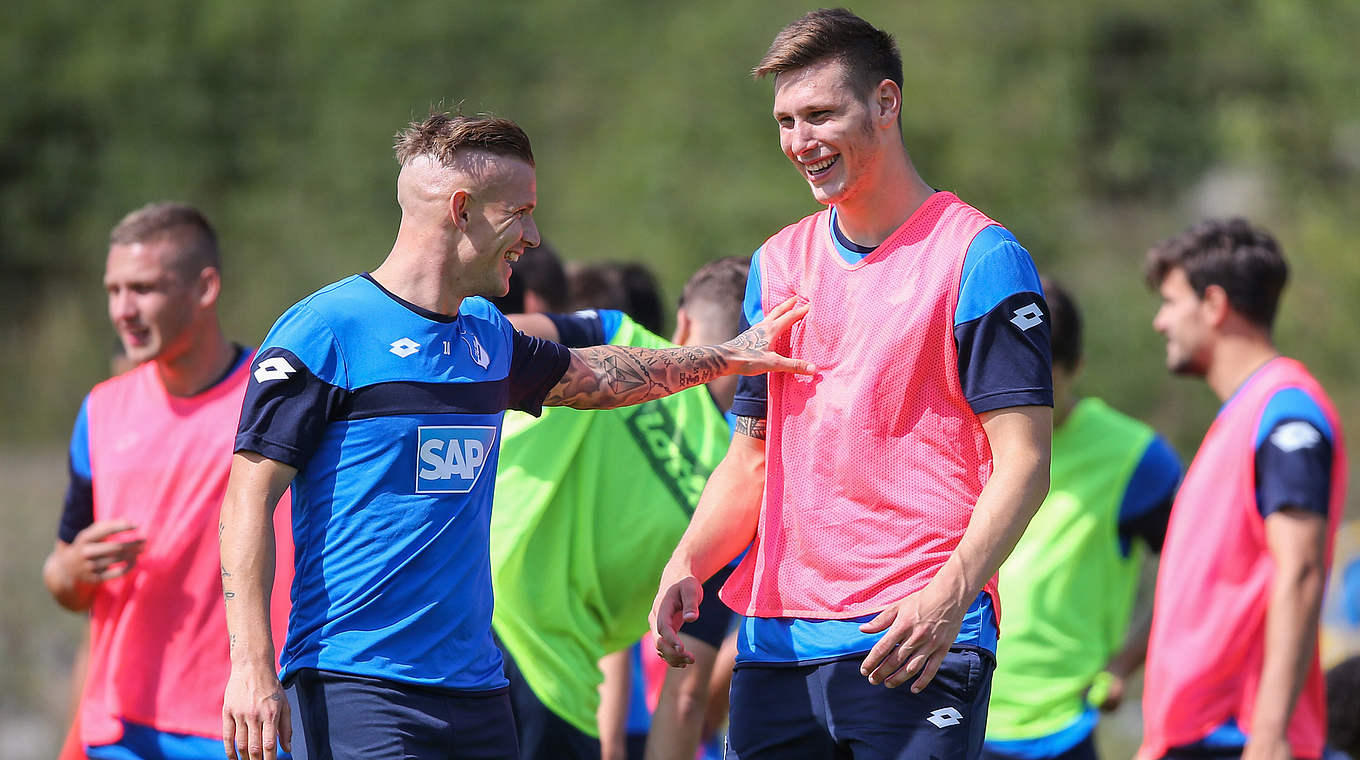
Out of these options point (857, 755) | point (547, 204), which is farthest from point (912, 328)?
point (547, 204)

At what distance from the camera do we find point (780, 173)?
22750mm

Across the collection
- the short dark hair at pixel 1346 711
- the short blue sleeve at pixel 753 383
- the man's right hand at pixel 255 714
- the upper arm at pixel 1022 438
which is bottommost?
the short dark hair at pixel 1346 711

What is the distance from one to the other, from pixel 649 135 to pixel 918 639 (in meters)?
23.3

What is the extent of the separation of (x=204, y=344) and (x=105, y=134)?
2892 cm

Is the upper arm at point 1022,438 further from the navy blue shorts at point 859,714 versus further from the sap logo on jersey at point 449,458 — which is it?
the sap logo on jersey at point 449,458

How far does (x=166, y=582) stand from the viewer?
4.61 m

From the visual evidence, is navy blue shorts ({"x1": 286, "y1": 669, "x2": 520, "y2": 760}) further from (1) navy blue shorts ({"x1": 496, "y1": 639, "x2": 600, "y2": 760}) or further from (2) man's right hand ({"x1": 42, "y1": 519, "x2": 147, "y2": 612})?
(2) man's right hand ({"x1": 42, "y1": 519, "x2": 147, "y2": 612})

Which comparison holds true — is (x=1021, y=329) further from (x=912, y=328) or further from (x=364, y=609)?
(x=364, y=609)

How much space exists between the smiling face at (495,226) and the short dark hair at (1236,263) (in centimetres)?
262

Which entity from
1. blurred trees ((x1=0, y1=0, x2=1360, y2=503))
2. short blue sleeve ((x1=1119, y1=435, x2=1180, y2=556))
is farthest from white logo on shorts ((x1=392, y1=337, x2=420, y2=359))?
blurred trees ((x1=0, y1=0, x2=1360, y2=503))

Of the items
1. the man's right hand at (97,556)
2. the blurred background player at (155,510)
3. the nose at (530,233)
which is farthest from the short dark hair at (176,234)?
the nose at (530,233)

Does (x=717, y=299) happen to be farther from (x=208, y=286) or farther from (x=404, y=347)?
(x=404, y=347)

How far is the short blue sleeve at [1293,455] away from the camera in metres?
4.43

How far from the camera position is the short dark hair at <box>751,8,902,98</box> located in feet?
11.1
